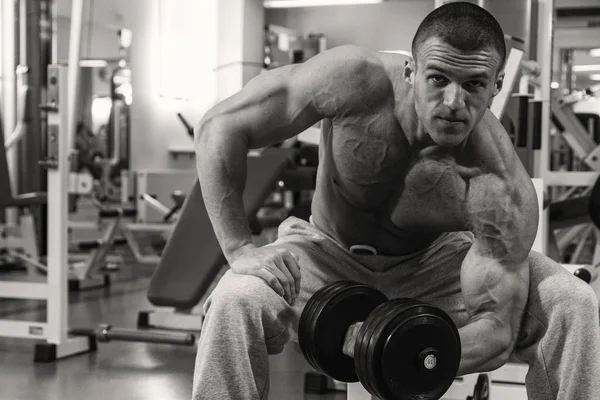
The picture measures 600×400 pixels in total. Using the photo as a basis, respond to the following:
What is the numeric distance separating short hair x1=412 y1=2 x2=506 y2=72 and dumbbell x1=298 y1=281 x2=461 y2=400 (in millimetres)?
496

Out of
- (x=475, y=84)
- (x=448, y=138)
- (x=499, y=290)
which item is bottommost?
(x=499, y=290)

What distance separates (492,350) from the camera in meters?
1.57

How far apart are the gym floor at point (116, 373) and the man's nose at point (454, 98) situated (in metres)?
1.53

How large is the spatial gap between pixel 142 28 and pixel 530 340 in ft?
24.3

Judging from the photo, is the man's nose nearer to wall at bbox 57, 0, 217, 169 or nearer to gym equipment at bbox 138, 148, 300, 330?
gym equipment at bbox 138, 148, 300, 330

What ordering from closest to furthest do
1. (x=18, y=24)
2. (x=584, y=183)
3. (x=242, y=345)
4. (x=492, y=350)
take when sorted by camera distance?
(x=242, y=345), (x=492, y=350), (x=584, y=183), (x=18, y=24)

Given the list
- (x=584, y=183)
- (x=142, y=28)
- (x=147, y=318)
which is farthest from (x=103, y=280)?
(x=142, y=28)

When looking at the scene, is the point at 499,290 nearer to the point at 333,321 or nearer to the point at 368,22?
the point at 333,321

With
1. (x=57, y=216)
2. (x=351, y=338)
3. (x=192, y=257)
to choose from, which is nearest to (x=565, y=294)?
(x=351, y=338)

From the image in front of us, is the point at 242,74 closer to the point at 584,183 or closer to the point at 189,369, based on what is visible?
the point at 584,183

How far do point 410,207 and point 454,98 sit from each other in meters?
0.32

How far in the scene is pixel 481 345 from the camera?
1564mm

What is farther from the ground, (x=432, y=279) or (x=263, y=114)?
(x=263, y=114)

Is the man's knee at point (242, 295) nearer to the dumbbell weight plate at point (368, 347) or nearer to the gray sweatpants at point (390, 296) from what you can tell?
the gray sweatpants at point (390, 296)
